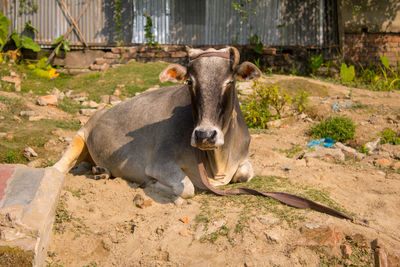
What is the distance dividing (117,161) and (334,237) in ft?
9.25

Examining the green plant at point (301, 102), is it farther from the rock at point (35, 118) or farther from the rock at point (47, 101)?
the rock at point (47, 101)

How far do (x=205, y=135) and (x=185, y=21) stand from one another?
10148 millimetres

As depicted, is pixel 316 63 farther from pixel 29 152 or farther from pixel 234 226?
pixel 234 226

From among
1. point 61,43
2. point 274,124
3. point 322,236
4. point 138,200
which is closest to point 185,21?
point 61,43

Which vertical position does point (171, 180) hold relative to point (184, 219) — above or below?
above

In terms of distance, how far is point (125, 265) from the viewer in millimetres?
3109

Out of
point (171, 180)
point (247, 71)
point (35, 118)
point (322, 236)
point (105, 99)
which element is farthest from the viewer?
point (105, 99)

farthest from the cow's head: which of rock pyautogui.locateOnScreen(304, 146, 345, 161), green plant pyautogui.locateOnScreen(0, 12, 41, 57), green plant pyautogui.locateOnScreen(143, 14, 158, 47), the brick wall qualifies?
the brick wall

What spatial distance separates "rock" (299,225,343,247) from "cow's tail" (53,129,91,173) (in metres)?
3.19

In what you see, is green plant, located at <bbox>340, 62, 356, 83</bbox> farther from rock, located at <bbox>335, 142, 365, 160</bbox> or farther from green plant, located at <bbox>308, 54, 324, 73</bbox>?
rock, located at <bbox>335, 142, 365, 160</bbox>

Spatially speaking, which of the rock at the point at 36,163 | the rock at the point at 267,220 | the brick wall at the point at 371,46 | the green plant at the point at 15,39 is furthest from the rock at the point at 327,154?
the green plant at the point at 15,39

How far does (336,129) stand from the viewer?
22.3ft

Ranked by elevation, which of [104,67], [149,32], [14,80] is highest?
[149,32]

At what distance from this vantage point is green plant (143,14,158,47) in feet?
40.6
